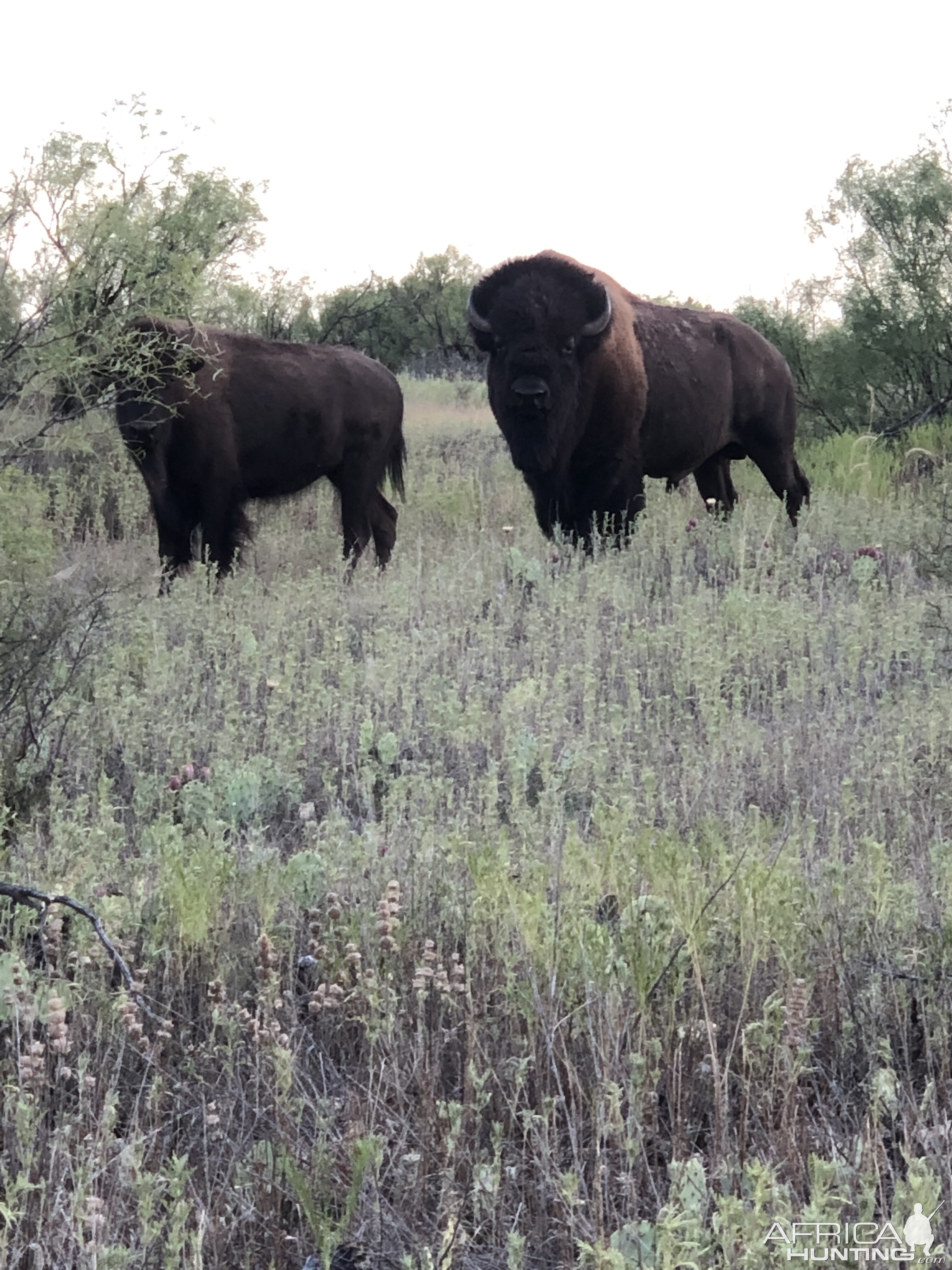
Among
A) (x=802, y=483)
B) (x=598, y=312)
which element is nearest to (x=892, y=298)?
(x=802, y=483)

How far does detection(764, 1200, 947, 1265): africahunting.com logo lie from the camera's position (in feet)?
5.60

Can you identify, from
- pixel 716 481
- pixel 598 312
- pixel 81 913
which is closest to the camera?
pixel 81 913

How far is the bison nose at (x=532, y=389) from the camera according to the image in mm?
8195

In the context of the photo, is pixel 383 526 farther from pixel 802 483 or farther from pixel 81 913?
pixel 81 913

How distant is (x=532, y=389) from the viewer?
26.8ft

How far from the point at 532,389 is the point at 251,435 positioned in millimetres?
2346

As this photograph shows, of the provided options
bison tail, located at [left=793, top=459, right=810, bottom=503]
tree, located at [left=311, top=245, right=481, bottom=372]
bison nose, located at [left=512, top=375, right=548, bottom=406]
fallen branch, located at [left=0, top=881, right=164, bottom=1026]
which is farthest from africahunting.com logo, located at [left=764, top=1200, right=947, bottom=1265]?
tree, located at [left=311, top=245, right=481, bottom=372]

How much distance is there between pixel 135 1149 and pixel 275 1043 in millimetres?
393

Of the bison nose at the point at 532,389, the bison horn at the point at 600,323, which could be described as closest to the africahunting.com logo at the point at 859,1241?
the bison nose at the point at 532,389

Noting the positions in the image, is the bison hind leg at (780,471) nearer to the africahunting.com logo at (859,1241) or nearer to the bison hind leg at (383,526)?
the bison hind leg at (383,526)

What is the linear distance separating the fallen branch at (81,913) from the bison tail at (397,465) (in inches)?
327

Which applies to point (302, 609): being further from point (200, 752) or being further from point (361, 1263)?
point (361, 1263)

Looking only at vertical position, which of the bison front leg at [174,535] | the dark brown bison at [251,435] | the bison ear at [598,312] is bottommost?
the bison front leg at [174,535]

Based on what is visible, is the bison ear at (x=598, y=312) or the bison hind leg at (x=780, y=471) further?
the bison hind leg at (x=780, y=471)
